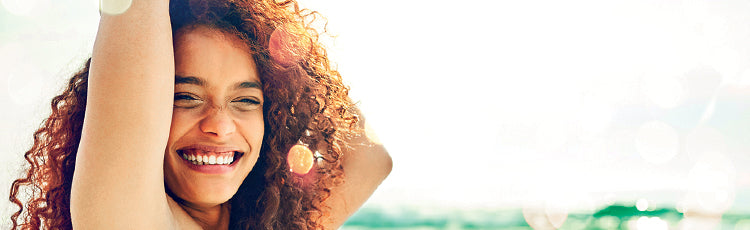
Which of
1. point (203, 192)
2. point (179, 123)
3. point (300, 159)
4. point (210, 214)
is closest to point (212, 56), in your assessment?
point (179, 123)

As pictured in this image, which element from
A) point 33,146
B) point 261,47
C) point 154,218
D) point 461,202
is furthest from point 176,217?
point 461,202

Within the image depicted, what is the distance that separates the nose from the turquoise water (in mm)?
15374

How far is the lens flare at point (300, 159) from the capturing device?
245 cm

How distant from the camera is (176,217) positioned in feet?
6.21

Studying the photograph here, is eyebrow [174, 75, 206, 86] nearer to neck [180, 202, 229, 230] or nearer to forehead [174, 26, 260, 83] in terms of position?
forehead [174, 26, 260, 83]

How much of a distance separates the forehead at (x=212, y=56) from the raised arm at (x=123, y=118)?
382mm

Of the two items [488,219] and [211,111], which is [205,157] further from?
[488,219]

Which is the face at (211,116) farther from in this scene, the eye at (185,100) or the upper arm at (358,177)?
the upper arm at (358,177)

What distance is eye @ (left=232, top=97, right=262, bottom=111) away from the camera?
2.02 meters

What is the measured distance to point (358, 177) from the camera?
2.75 m

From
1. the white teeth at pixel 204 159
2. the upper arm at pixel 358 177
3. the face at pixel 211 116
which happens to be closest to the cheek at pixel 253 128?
the face at pixel 211 116

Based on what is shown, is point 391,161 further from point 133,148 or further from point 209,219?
point 133,148

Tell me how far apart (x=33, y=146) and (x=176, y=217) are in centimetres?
72

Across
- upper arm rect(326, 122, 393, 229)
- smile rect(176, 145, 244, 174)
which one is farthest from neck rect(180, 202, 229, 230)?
upper arm rect(326, 122, 393, 229)
